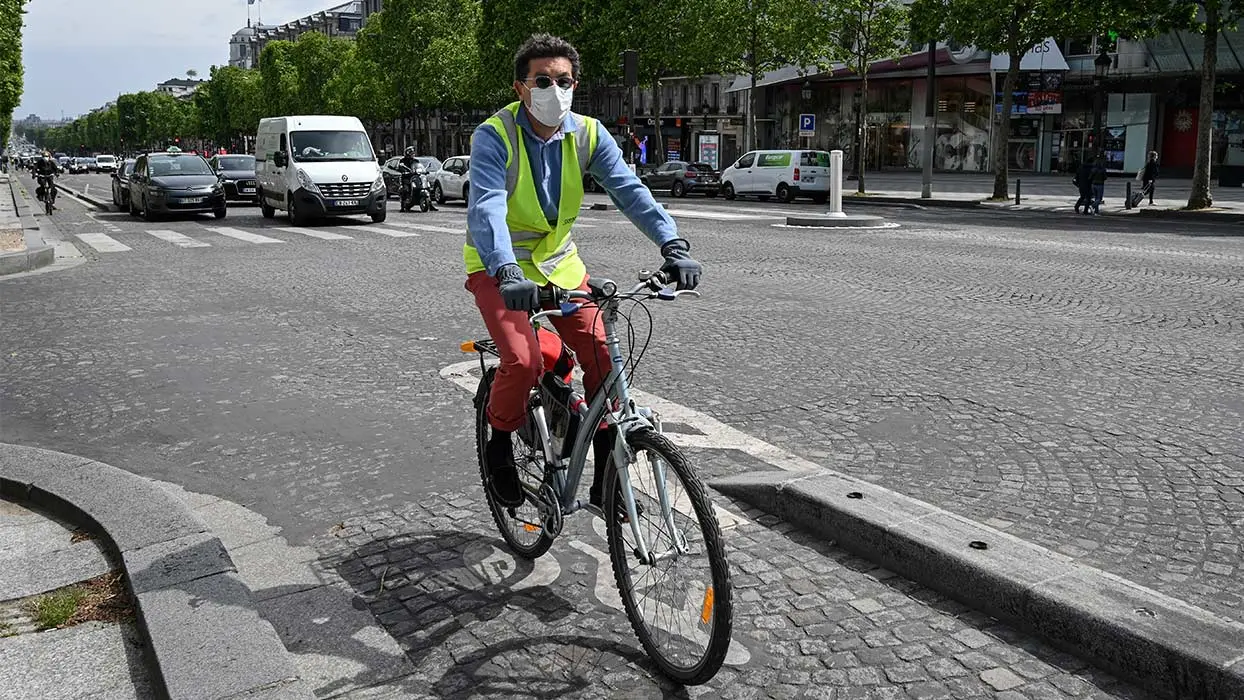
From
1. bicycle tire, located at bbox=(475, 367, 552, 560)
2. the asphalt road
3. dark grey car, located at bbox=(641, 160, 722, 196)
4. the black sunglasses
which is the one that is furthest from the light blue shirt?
dark grey car, located at bbox=(641, 160, 722, 196)

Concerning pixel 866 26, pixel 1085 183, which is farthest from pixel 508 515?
pixel 866 26

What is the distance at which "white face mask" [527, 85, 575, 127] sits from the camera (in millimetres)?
3512

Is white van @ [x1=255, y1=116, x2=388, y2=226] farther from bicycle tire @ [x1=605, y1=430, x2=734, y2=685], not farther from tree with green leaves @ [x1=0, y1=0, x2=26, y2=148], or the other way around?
tree with green leaves @ [x1=0, y1=0, x2=26, y2=148]

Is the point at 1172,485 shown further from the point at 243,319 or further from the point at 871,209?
the point at 871,209

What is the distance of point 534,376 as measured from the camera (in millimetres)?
3594

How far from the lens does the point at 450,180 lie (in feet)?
103

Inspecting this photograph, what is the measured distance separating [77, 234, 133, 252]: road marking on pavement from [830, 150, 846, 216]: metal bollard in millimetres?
11783

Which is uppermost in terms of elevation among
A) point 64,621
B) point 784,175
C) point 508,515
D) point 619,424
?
point 784,175

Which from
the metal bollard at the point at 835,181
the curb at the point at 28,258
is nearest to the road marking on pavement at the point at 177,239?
the curb at the point at 28,258

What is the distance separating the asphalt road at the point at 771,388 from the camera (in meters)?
4.36

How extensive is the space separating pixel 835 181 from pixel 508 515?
1720cm

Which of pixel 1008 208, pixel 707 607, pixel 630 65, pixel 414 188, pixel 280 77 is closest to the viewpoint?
pixel 707 607

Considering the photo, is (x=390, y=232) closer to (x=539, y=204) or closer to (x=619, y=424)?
(x=539, y=204)

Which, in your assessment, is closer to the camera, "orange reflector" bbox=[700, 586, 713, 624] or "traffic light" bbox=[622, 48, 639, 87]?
"orange reflector" bbox=[700, 586, 713, 624]
